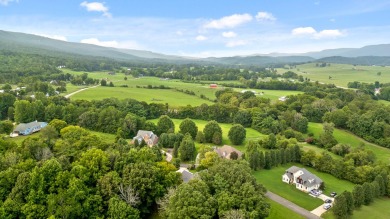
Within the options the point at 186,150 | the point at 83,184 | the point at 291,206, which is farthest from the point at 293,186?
the point at 83,184

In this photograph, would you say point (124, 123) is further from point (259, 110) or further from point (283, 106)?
point (283, 106)

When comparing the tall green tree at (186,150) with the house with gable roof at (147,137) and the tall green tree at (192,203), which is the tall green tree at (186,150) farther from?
the tall green tree at (192,203)

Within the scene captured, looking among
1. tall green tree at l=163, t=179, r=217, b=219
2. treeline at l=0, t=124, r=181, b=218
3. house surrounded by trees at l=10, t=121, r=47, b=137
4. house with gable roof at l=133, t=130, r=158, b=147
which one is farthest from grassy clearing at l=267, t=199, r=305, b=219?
house surrounded by trees at l=10, t=121, r=47, b=137

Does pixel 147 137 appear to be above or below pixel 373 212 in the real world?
above

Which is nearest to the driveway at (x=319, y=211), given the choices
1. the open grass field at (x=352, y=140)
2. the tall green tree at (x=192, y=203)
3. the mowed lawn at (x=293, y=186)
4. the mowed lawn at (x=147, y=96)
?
the mowed lawn at (x=293, y=186)

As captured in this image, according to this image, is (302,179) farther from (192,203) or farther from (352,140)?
(352,140)

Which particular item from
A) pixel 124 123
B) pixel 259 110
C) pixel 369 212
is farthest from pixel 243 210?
pixel 259 110

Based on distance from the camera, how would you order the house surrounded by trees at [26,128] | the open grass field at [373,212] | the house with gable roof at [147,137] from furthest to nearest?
the house with gable roof at [147,137] < the house surrounded by trees at [26,128] < the open grass field at [373,212]
